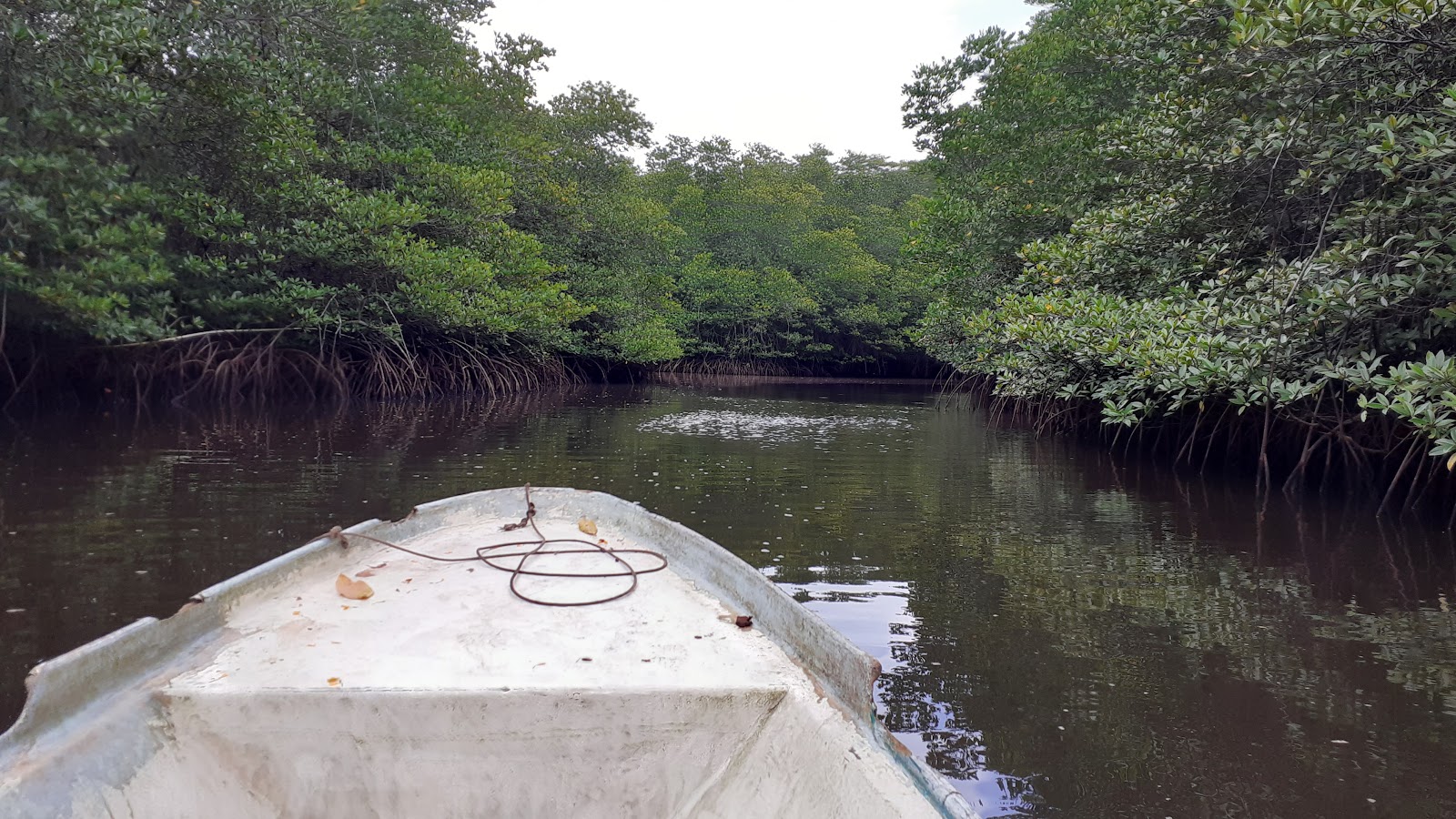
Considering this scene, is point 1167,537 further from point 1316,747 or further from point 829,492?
point 1316,747

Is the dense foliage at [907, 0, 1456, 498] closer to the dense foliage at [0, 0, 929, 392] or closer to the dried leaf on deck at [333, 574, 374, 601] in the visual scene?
the dried leaf on deck at [333, 574, 374, 601]

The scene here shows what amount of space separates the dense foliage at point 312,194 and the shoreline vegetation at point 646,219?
62 millimetres

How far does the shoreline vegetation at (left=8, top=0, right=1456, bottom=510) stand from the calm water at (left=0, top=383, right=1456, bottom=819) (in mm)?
967

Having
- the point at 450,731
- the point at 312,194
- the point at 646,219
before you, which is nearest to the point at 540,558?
the point at 450,731

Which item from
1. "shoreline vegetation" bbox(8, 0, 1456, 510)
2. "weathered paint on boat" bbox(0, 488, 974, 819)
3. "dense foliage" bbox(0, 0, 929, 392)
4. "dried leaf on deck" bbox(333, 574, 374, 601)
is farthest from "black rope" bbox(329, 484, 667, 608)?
"dense foliage" bbox(0, 0, 929, 392)

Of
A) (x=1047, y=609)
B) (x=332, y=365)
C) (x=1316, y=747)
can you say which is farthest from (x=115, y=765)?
(x=332, y=365)

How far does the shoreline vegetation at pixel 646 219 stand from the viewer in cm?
543

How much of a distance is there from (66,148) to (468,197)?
640 cm

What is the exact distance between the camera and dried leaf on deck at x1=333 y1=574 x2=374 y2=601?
295 centimetres

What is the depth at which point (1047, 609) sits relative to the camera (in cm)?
399

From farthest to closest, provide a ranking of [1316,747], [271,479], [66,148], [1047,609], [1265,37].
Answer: [66,148] < [271,479] < [1265,37] < [1047,609] < [1316,747]

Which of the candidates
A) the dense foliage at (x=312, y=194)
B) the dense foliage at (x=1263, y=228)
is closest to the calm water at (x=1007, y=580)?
the dense foliage at (x=1263, y=228)

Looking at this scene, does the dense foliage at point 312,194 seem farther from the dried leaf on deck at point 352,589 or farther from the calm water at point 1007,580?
the dried leaf on deck at point 352,589

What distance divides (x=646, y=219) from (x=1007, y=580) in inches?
743
